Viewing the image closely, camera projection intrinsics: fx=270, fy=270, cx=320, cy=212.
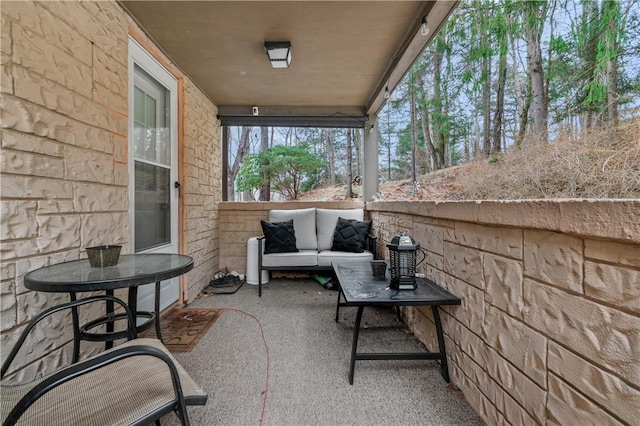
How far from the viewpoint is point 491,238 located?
1284mm

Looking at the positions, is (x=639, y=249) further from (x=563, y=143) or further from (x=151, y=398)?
(x=151, y=398)

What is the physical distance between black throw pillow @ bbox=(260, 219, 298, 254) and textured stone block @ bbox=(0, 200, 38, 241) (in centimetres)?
226

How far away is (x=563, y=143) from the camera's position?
1.07 meters

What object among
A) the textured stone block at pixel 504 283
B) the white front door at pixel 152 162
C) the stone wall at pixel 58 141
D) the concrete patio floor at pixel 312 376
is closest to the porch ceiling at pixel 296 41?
the white front door at pixel 152 162

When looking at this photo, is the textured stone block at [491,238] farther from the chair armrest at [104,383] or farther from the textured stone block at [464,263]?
the chair armrest at [104,383]

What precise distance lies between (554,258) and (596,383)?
0.38 metres

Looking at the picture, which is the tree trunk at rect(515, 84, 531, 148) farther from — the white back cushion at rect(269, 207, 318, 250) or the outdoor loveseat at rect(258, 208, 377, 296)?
the white back cushion at rect(269, 207, 318, 250)

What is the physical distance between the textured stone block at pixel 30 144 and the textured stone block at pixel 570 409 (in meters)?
2.38

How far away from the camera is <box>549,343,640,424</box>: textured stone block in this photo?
0.72 metres

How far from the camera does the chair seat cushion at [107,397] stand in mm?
821

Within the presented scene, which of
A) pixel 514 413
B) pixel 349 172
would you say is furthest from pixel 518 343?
pixel 349 172

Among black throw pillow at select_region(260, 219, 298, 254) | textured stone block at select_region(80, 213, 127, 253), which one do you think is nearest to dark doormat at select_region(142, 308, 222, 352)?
textured stone block at select_region(80, 213, 127, 253)

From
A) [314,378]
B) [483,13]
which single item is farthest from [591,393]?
[483,13]

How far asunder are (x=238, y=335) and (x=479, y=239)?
1.94 metres
